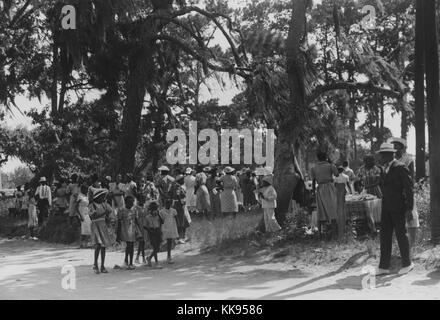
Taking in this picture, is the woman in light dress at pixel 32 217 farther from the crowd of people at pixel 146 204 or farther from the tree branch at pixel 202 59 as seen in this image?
the tree branch at pixel 202 59

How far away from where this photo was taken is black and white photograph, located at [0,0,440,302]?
9.10m

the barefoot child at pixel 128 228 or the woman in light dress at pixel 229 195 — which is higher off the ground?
the woman in light dress at pixel 229 195

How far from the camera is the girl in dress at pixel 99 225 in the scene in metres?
10.9

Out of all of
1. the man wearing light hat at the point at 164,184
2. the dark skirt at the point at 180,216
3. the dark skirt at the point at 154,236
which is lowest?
the dark skirt at the point at 154,236

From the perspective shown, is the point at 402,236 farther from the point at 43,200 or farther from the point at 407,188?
the point at 43,200

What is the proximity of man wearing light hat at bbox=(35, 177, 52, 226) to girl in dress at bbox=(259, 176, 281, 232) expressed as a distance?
8.44 meters

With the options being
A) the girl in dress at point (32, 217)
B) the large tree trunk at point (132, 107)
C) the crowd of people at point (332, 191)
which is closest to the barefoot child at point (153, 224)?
Result: the crowd of people at point (332, 191)

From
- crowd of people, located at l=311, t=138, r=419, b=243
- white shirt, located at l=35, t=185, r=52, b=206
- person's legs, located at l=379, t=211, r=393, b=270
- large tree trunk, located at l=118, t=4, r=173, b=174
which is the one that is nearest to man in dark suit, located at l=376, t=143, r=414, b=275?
person's legs, located at l=379, t=211, r=393, b=270

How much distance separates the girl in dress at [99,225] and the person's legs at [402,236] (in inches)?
194

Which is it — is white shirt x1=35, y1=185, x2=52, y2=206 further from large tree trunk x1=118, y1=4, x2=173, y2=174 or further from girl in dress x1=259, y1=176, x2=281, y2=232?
girl in dress x1=259, y1=176, x2=281, y2=232

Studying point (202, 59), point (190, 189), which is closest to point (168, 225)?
point (190, 189)

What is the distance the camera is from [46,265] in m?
12.1
